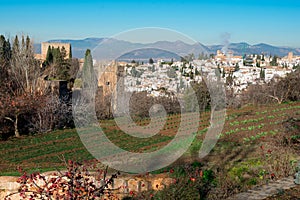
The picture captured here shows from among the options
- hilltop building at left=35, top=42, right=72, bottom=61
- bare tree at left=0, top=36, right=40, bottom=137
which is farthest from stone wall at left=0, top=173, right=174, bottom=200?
hilltop building at left=35, top=42, right=72, bottom=61

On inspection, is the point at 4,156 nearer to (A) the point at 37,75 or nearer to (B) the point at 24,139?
(B) the point at 24,139

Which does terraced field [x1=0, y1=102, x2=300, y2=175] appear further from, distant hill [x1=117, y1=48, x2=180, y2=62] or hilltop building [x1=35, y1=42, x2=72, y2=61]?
hilltop building [x1=35, y1=42, x2=72, y2=61]

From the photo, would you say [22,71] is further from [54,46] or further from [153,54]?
[54,46]

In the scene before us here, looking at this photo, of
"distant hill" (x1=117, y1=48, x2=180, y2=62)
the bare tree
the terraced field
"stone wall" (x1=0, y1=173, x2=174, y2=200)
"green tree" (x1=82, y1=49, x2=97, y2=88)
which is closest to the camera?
"stone wall" (x1=0, y1=173, x2=174, y2=200)

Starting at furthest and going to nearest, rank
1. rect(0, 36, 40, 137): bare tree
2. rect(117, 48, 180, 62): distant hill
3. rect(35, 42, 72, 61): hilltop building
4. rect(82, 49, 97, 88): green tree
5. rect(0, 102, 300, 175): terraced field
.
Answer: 1. rect(35, 42, 72, 61): hilltop building
2. rect(0, 36, 40, 137): bare tree
3. rect(82, 49, 97, 88): green tree
4. rect(0, 102, 300, 175): terraced field
5. rect(117, 48, 180, 62): distant hill

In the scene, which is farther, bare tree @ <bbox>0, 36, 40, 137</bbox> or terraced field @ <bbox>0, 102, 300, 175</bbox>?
bare tree @ <bbox>0, 36, 40, 137</bbox>

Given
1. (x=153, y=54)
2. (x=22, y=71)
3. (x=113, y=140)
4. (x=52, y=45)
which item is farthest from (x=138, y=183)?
(x=52, y=45)

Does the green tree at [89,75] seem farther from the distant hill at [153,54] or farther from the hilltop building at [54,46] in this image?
the hilltop building at [54,46]

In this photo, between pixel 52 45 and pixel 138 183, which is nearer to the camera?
pixel 138 183

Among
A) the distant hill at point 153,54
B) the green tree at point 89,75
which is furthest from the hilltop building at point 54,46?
the distant hill at point 153,54

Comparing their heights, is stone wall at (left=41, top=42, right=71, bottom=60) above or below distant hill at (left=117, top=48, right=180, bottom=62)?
above
